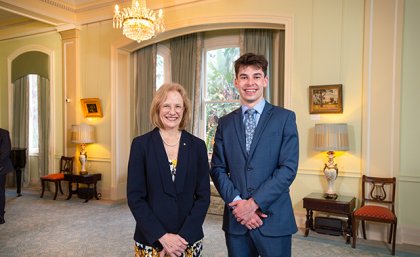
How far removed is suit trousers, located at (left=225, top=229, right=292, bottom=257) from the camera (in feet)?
5.82

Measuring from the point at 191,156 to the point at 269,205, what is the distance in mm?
502

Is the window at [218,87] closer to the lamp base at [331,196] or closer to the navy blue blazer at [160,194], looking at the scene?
the lamp base at [331,196]

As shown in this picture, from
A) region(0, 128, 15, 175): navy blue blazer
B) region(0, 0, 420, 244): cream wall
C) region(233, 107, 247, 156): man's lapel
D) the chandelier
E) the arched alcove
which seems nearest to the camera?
region(233, 107, 247, 156): man's lapel

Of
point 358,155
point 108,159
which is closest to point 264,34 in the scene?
point 358,155

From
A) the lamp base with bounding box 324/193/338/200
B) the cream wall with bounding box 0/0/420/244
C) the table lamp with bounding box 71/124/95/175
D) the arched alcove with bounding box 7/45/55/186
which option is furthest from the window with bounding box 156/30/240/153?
the arched alcove with bounding box 7/45/55/186

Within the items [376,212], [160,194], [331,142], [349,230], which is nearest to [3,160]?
[160,194]

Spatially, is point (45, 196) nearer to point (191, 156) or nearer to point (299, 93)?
point (299, 93)

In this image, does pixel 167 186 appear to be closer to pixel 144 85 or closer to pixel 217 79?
pixel 217 79

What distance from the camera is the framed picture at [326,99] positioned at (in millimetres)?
4520

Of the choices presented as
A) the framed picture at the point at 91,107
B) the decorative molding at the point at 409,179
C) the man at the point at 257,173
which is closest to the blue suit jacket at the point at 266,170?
the man at the point at 257,173

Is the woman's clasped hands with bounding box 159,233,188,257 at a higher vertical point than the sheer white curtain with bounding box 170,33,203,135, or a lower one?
lower

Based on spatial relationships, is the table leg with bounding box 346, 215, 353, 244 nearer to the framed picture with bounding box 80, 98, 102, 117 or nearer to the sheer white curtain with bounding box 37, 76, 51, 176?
the framed picture with bounding box 80, 98, 102, 117

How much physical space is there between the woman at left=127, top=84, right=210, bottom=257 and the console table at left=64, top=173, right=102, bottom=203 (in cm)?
515

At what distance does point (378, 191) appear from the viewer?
14.3 feet
